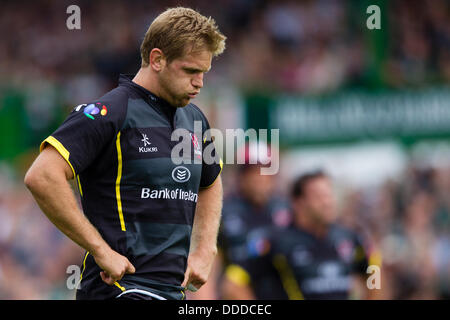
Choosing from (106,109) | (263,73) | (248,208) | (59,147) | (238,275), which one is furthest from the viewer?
(263,73)

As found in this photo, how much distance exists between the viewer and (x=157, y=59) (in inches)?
166

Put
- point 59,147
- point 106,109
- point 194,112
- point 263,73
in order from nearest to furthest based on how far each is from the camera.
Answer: point 59,147, point 106,109, point 194,112, point 263,73

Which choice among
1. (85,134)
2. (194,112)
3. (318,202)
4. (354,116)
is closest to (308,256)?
(318,202)

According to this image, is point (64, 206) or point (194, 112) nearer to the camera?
point (64, 206)

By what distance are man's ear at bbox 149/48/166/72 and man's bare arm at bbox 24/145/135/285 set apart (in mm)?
684

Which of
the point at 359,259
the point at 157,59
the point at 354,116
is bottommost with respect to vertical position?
the point at 359,259

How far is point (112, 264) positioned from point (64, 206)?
34 cm

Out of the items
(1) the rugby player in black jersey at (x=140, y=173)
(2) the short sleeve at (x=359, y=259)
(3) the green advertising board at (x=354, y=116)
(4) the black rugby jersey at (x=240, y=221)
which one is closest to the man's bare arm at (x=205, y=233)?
(1) the rugby player in black jersey at (x=140, y=173)

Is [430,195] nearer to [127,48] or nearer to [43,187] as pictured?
[127,48]

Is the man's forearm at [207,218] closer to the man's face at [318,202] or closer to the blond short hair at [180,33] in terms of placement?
the blond short hair at [180,33]

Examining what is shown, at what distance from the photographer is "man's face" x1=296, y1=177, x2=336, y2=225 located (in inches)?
273

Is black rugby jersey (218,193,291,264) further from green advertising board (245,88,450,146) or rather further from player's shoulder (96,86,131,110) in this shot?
green advertising board (245,88,450,146)

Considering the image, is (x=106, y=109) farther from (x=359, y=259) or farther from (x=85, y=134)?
(x=359, y=259)

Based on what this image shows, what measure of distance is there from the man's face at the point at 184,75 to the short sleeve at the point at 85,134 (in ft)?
1.01
